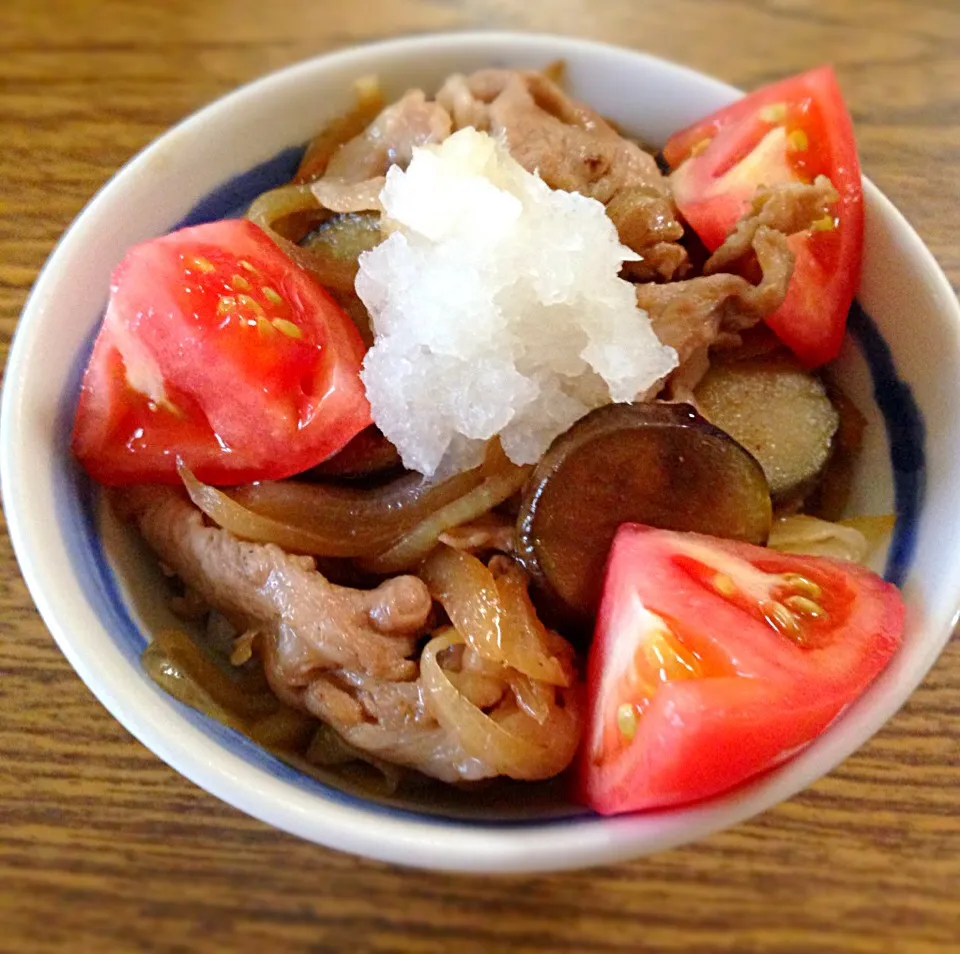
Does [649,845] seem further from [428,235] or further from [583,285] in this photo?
Answer: [428,235]

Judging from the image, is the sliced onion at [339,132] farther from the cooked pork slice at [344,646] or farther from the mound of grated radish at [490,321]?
the cooked pork slice at [344,646]

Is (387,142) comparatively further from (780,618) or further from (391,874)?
(391,874)

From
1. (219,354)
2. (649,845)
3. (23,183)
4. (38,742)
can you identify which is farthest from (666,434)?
(23,183)

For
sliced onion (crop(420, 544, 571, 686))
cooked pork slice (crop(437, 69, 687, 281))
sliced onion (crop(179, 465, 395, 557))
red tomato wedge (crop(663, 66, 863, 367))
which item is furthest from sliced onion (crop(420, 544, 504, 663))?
red tomato wedge (crop(663, 66, 863, 367))

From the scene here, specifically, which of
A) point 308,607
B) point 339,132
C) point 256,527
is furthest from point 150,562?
point 339,132

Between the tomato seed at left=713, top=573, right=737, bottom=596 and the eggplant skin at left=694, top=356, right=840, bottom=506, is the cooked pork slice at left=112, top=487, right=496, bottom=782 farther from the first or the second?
the eggplant skin at left=694, top=356, right=840, bottom=506

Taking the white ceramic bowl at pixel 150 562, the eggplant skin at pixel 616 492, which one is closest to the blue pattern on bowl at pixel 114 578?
the white ceramic bowl at pixel 150 562
